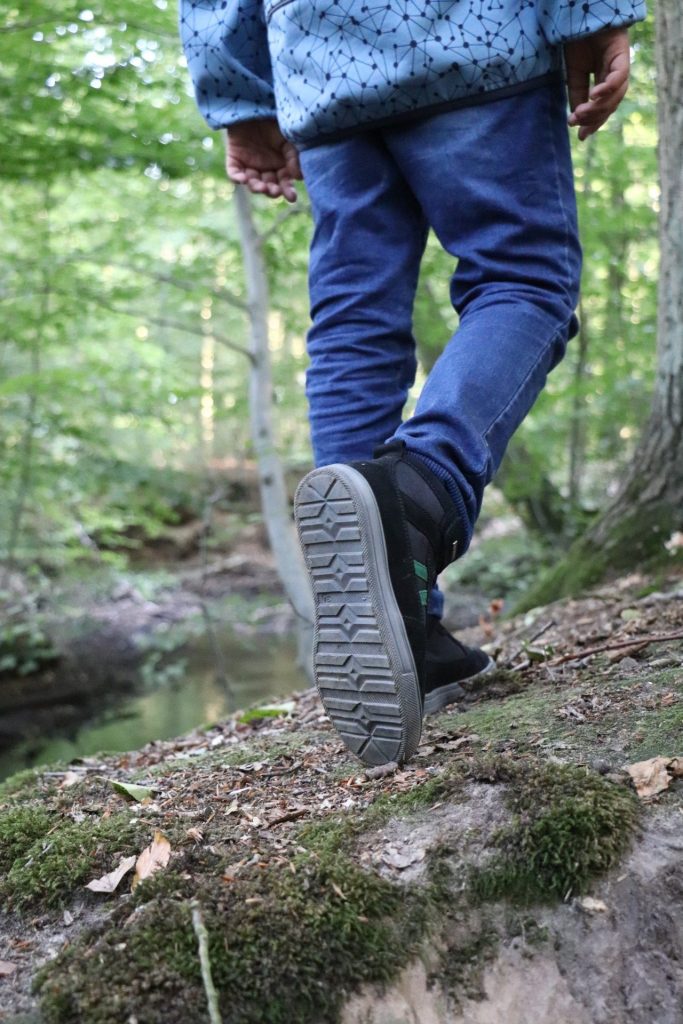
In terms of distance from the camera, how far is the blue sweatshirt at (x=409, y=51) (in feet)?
4.66

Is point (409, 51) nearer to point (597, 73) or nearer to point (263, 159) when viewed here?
point (597, 73)

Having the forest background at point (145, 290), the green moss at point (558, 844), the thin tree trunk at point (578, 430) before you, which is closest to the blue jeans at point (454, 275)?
the green moss at point (558, 844)

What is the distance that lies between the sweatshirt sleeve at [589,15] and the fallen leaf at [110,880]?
58.3 inches

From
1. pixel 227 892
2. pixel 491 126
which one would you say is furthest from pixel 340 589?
pixel 491 126

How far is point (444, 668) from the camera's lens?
1.72 m

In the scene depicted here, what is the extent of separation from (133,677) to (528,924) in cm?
835

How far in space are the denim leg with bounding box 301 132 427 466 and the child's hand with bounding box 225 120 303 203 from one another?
29 cm

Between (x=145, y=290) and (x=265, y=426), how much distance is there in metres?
2.55

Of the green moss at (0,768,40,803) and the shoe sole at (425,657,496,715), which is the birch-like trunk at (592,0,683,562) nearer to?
the shoe sole at (425,657,496,715)

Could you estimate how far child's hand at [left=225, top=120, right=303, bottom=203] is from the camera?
6.31 feet

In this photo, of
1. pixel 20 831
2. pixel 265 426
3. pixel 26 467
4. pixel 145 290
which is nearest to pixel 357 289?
pixel 20 831

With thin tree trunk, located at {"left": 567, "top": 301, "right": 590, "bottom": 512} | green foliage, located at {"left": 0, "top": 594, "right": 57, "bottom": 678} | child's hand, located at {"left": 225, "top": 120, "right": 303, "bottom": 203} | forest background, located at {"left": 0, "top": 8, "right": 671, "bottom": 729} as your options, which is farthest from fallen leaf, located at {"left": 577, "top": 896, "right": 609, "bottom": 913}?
green foliage, located at {"left": 0, "top": 594, "right": 57, "bottom": 678}

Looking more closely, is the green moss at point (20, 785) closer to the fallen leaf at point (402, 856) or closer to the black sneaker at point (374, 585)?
the black sneaker at point (374, 585)

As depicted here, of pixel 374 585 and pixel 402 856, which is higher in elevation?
pixel 374 585
